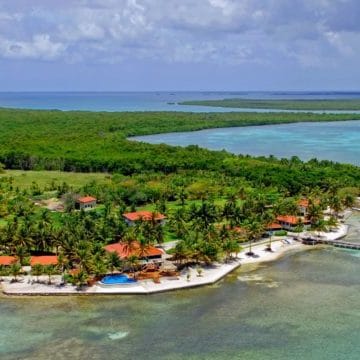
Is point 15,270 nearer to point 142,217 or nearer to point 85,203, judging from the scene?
point 142,217

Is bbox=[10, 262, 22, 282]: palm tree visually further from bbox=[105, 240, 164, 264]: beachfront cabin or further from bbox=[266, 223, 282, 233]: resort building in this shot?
bbox=[266, 223, 282, 233]: resort building

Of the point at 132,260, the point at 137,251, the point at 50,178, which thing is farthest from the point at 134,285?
the point at 50,178

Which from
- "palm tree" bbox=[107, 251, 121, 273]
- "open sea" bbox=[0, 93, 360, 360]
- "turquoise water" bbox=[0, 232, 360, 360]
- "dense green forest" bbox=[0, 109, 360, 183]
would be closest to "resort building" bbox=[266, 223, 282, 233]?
"open sea" bbox=[0, 93, 360, 360]

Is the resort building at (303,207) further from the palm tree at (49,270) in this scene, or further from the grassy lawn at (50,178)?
the grassy lawn at (50,178)

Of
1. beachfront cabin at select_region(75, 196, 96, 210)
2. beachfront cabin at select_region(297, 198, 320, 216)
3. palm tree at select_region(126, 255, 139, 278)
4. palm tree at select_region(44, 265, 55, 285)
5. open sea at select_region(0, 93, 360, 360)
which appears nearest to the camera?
open sea at select_region(0, 93, 360, 360)

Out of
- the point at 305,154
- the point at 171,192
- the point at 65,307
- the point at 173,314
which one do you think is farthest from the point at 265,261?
the point at 305,154

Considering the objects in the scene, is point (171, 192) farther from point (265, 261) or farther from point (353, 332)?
point (353, 332)
